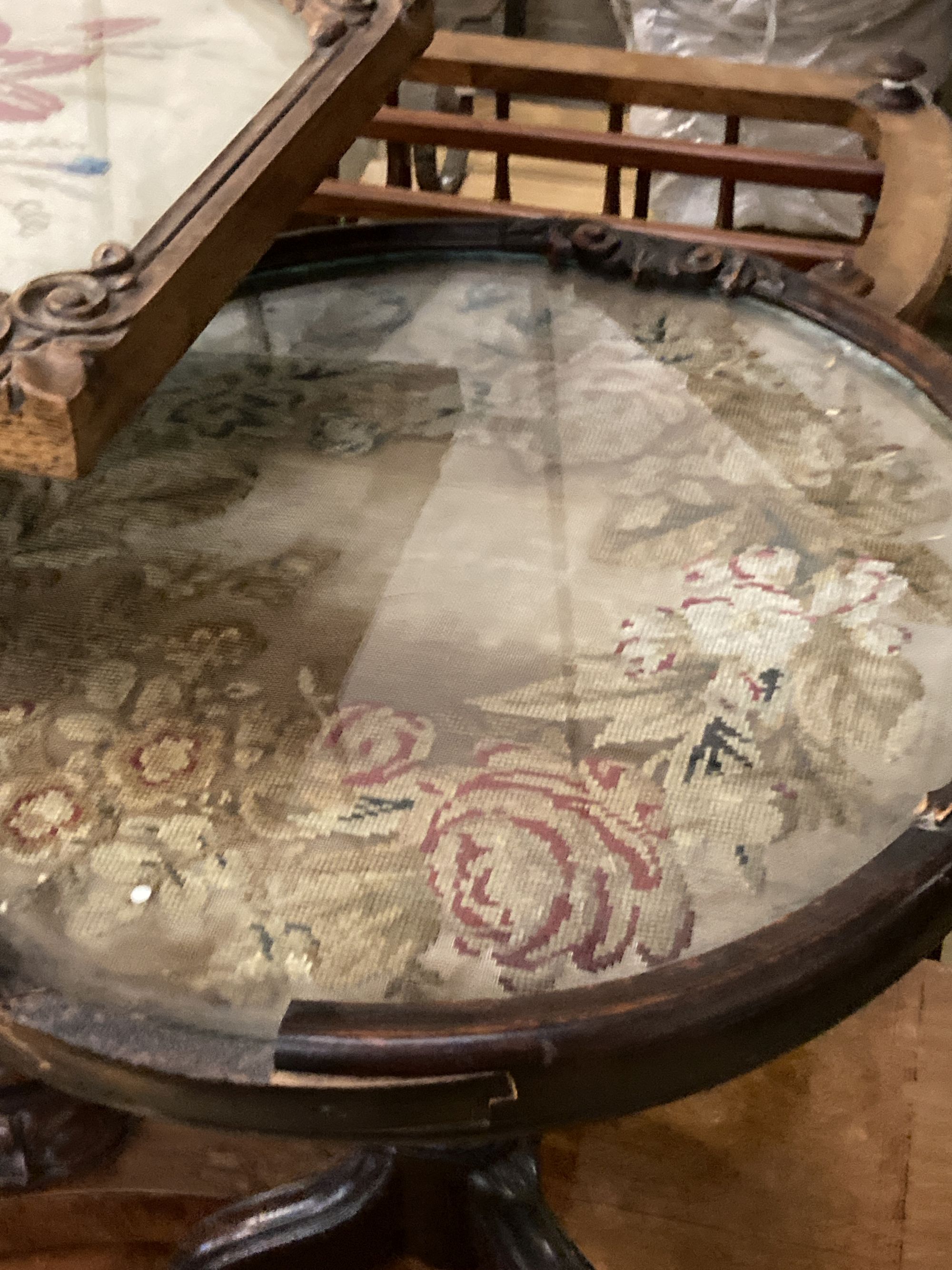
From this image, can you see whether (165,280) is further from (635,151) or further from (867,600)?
(635,151)

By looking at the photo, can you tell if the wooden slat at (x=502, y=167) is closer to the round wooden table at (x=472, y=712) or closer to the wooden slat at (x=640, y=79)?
the wooden slat at (x=640, y=79)

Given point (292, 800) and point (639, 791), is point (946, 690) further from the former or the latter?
point (292, 800)

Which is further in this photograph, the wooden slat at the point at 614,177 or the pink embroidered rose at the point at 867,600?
the wooden slat at the point at 614,177

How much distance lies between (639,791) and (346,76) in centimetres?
45

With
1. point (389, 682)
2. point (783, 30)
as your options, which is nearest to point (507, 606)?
point (389, 682)

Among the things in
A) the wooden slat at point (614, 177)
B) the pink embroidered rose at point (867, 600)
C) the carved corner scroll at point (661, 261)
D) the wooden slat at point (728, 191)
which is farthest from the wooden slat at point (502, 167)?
the pink embroidered rose at point (867, 600)

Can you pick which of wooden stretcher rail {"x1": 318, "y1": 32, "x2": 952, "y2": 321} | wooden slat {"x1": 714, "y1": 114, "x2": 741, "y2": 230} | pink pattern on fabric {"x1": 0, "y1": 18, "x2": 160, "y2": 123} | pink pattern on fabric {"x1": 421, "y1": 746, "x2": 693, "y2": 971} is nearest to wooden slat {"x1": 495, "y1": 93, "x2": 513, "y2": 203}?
wooden stretcher rail {"x1": 318, "y1": 32, "x2": 952, "y2": 321}

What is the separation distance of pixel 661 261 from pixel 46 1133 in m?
0.71

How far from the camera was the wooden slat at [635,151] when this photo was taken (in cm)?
117

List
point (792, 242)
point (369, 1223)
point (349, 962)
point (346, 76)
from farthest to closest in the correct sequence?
1. point (792, 242)
2. point (369, 1223)
3. point (346, 76)
4. point (349, 962)

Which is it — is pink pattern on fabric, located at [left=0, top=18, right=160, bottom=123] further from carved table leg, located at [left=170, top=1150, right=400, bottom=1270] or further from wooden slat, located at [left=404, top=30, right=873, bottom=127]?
carved table leg, located at [left=170, top=1150, right=400, bottom=1270]

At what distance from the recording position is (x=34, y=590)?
0.61m

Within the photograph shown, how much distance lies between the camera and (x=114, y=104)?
0.68 meters

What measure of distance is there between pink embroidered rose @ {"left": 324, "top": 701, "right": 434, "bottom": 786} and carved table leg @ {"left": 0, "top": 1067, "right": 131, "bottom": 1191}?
0.37 metres
